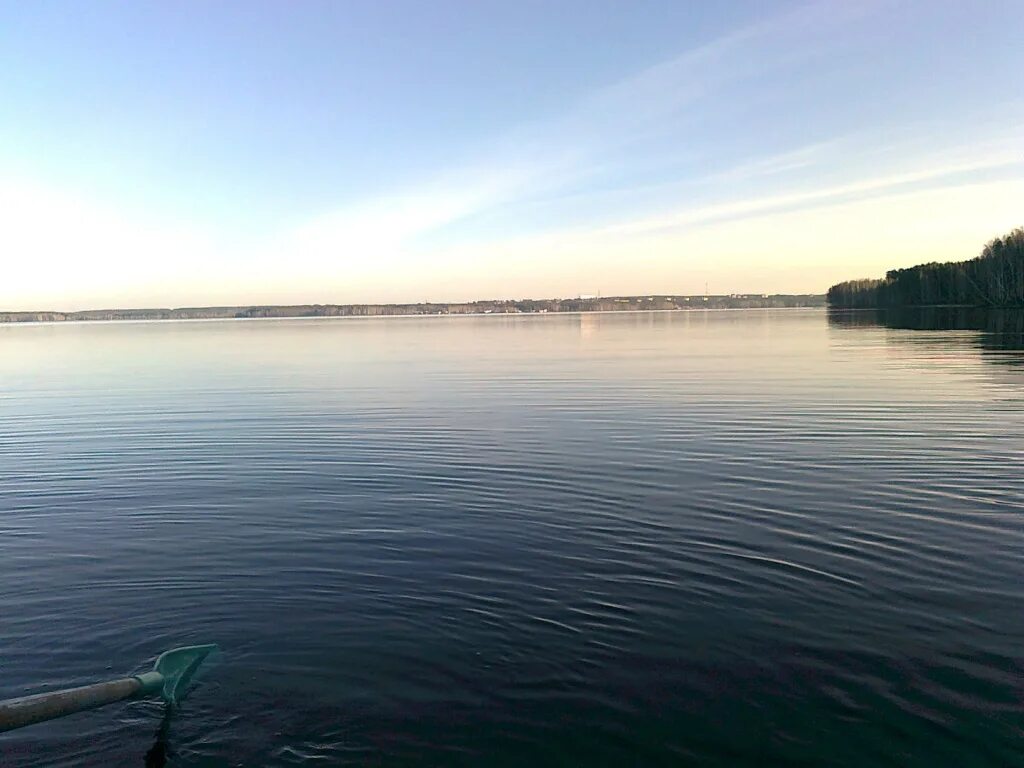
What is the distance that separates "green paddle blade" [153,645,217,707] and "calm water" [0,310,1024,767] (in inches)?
9.1

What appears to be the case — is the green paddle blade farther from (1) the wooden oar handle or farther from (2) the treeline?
(2) the treeline

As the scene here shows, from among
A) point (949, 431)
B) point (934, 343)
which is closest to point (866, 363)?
point (934, 343)

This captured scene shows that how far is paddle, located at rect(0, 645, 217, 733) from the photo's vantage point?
22.4ft

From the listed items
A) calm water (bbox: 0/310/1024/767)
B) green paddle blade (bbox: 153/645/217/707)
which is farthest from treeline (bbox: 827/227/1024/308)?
green paddle blade (bbox: 153/645/217/707)

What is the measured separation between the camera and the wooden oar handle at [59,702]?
6719 mm

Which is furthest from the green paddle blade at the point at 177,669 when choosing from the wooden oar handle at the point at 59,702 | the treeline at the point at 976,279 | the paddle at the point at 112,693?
the treeline at the point at 976,279

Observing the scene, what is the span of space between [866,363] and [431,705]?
49216mm

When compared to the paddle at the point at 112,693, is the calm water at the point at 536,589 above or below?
below

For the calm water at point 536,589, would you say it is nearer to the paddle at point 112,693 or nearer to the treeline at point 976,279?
the paddle at point 112,693

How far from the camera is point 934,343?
2721 inches

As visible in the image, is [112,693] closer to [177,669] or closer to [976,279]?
[177,669]

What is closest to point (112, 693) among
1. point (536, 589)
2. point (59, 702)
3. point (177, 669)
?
point (59, 702)

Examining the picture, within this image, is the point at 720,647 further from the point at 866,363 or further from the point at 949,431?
the point at 866,363

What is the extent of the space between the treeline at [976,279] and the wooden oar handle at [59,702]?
156 m
